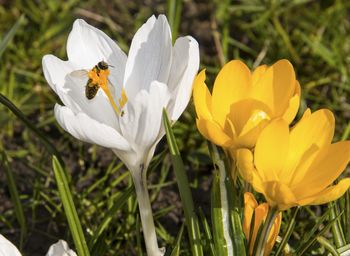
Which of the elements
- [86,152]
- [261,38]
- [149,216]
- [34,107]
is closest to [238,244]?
[149,216]

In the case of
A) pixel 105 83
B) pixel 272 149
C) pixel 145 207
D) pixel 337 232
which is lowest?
pixel 337 232

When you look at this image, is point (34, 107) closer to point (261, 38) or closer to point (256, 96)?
point (261, 38)

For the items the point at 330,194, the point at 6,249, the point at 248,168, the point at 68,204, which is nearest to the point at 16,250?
the point at 6,249

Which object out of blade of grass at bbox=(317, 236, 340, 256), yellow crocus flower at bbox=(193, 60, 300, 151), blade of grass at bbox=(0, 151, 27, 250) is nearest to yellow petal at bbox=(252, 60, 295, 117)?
yellow crocus flower at bbox=(193, 60, 300, 151)

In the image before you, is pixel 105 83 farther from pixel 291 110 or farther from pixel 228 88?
pixel 291 110

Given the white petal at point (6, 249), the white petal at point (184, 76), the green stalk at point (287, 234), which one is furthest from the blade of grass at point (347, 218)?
the white petal at point (6, 249)
